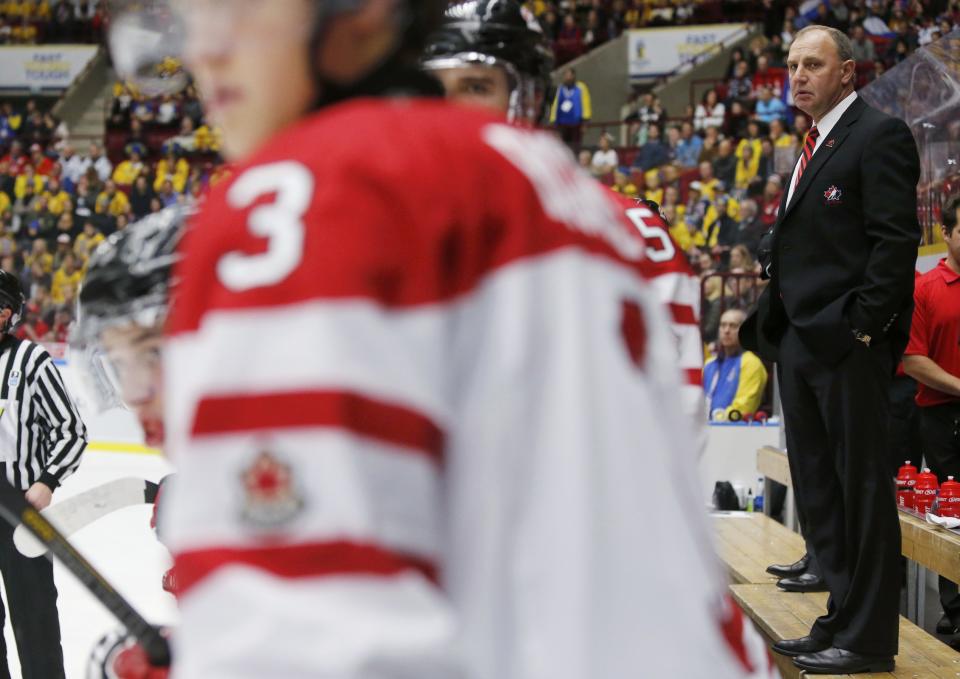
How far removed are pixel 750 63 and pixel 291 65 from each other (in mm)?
15716

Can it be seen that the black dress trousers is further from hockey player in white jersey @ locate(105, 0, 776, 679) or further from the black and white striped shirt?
hockey player in white jersey @ locate(105, 0, 776, 679)

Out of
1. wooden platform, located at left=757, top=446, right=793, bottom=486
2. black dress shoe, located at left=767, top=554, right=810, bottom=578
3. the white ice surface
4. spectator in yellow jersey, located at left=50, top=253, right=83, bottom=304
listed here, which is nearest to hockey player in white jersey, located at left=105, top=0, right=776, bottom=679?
the white ice surface

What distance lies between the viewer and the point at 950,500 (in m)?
3.79

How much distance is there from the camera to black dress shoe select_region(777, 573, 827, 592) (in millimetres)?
4195

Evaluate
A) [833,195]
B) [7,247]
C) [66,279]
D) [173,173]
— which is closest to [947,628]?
[833,195]

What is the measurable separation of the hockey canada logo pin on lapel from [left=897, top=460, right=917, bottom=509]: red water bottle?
1.25 meters

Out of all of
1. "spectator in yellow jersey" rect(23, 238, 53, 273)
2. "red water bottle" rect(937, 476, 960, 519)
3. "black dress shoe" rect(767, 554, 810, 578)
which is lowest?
"black dress shoe" rect(767, 554, 810, 578)

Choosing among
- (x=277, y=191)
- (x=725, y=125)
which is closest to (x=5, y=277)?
(x=277, y=191)

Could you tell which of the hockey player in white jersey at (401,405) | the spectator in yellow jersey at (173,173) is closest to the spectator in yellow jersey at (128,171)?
the spectator in yellow jersey at (173,173)

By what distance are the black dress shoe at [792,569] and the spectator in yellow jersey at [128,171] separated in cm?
1442

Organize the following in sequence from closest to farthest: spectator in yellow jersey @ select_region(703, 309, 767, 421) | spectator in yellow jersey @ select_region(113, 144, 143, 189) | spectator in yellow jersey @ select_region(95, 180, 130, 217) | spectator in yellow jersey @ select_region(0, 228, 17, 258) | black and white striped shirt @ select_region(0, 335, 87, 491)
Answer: black and white striped shirt @ select_region(0, 335, 87, 491) → spectator in yellow jersey @ select_region(703, 309, 767, 421) → spectator in yellow jersey @ select_region(0, 228, 17, 258) → spectator in yellow jersey @ select_region(95, 180, 130, 217) → spectator in yellow jersey @ select_region(113, 144, 143, 189)

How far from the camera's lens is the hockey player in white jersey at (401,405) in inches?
24.3

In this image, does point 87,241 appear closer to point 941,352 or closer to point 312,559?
point 941,352

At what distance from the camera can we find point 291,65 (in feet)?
2.44
